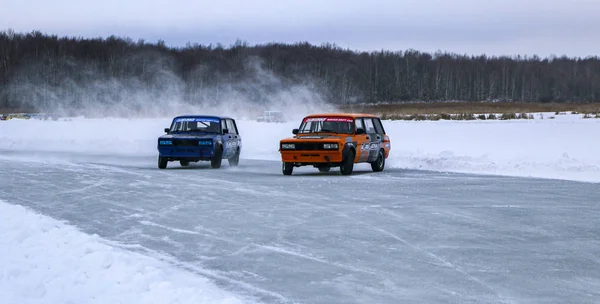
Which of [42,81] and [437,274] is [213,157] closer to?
[437,274]

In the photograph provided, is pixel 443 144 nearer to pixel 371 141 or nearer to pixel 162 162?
pixel 371 141

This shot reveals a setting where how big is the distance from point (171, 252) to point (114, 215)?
3561 mm

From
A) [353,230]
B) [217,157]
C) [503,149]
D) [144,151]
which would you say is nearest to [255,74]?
[144,151]

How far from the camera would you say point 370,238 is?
10.3 meters

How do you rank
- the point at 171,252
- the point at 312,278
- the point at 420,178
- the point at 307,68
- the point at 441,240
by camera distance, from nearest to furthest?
1. the point at 312,278
2. the point at 171,252
3. the point at 441,240
4. the point at 420,178
5. the point at 307,68

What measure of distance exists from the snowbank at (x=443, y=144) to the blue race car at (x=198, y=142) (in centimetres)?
548

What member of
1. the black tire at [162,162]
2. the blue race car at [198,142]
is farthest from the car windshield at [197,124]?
the black tire at [162,162]

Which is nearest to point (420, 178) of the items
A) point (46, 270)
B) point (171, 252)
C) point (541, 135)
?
point (171, 252)

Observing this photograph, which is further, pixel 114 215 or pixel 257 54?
pixel 257 54

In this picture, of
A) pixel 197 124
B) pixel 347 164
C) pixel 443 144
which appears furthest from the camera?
pixel 443 144

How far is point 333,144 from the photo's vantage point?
787 inches

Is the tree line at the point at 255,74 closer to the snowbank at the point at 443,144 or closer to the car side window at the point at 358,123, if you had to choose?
the snowbank at the point at 443,144

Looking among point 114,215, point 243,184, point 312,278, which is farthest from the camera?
point 243,184

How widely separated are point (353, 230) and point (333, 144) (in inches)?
359
